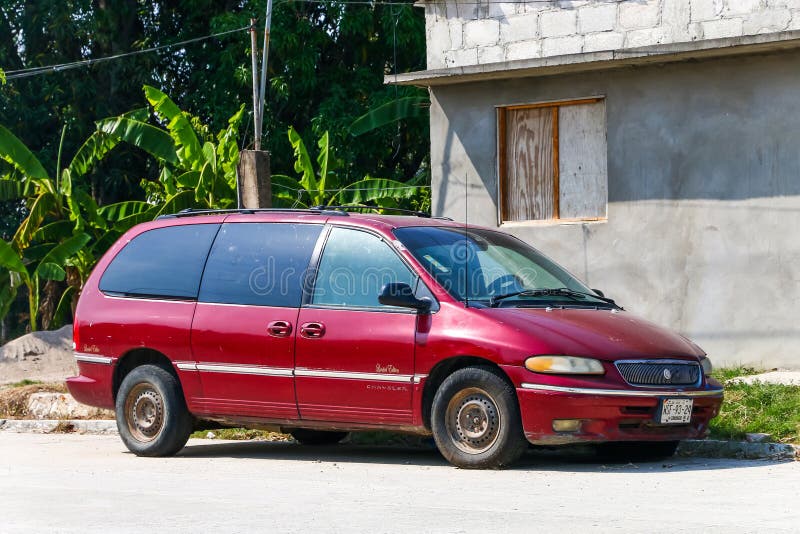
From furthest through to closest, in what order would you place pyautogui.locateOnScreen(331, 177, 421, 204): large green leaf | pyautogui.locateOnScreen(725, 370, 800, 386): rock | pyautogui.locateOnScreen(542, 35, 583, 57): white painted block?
pyautogui.locateOnScreen(331, 177, 421, 204): large green leaf, pyautogui.locateOnScreen(542, 35, 583, 57): white painted block, pyautogui.locateOnScreen(725, 370, 800, 386): rock

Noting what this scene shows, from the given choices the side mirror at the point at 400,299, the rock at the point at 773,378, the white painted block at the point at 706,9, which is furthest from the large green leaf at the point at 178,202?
the side mirror at the point at 400,299

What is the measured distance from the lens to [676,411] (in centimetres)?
925

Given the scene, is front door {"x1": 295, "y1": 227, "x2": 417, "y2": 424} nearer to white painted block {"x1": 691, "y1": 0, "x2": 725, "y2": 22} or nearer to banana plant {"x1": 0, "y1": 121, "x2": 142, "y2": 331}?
white painted block {"x1": 691, "y1": 0, "x2": 725, "y2": 22}

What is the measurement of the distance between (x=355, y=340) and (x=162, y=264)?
211 cm

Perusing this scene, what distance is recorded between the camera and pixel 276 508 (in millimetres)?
7523

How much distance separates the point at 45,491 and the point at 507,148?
880 cm

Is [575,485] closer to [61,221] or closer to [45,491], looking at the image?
[45,491]

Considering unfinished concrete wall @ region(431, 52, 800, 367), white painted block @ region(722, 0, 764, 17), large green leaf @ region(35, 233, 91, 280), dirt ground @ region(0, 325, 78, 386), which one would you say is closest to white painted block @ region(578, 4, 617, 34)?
unfinished concrete wall @ region(431, 52, 800, 367)

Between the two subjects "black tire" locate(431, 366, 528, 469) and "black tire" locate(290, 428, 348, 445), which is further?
"black tire" locate(290, 428, 348, 445)

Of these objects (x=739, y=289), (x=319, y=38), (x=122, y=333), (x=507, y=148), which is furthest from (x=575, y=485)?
(x=319, y=38)

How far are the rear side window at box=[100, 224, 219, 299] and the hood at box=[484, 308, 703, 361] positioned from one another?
8.74 feet

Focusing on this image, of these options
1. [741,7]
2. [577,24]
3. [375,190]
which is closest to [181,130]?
[375,190]

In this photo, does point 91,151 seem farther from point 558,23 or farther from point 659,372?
point 659,372

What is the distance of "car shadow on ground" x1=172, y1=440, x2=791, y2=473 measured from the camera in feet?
31.3
